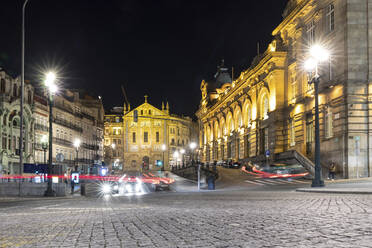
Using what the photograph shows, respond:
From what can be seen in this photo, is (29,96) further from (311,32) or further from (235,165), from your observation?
(311,32)

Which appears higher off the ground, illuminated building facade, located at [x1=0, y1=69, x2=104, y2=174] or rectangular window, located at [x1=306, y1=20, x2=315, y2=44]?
rectangular window, located at [x1=306, y1=20, x2=315, y2=44]

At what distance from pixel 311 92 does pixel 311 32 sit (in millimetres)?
6193

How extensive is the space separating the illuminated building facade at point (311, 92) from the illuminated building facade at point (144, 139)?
52084mm

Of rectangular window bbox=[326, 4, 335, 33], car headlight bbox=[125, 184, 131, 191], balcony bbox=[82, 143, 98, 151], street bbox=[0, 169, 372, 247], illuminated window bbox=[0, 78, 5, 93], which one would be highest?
rectangular window bbox=[326, 4, 335, 33]

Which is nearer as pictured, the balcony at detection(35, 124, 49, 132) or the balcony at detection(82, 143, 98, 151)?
the balcony at detection(35, 124, 49, 132)

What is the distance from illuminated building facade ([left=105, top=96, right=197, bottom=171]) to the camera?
12356 centimetres

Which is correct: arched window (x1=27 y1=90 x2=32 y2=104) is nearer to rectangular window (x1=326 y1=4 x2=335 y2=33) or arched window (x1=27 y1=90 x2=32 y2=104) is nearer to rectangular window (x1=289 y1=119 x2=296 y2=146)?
rectangular window (x1=289 y1=119 x2=296 y2=146)

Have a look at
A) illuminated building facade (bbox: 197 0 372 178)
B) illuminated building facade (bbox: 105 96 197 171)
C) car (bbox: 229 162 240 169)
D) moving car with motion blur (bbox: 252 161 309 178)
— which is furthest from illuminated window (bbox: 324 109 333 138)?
illuminated building facade (bbox: 105 96 197 171)

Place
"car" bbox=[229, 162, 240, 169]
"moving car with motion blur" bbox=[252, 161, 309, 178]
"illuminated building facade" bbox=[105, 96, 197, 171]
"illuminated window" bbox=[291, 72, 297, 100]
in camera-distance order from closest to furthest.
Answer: "moving car with motion blur" bbox=[252, 161, 309, 178], "illuminated window" bbox=[291, 72, 297, 100], "car" bbox=[229, 162, 240, 169], "illuminated building facade" bbox=[105, 96, 197, 171]

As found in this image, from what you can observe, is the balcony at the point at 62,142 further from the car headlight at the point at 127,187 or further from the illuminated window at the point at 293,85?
the illuminated window at the point at 293,85

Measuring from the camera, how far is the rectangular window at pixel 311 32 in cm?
4300

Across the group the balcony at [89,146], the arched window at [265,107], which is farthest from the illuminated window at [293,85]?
the balcony at [89,146]

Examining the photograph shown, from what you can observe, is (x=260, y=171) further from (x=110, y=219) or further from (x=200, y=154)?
(x=200, y=154)

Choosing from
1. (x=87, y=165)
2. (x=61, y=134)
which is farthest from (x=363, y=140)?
(x=87, y=165)
